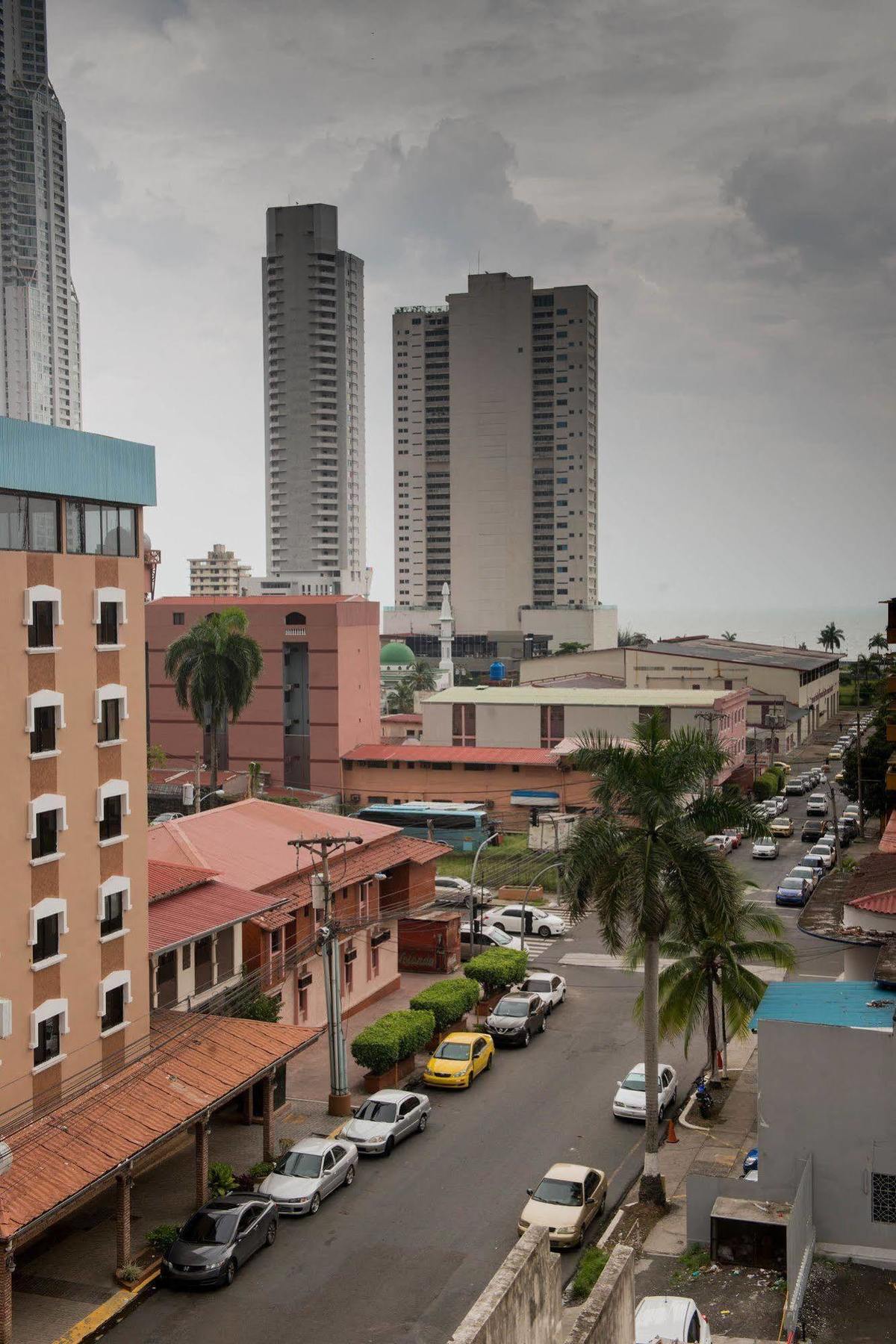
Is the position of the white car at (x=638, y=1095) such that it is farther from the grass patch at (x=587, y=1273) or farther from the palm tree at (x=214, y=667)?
the palm tree at (x=214, y=667)

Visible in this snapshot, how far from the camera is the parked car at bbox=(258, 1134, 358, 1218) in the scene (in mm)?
29547

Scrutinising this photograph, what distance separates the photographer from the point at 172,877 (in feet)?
125

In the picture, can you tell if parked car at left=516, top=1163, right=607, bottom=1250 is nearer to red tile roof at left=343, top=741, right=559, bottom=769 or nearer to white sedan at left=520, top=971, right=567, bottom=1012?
white sedan at left=520, top=971, right=567, bottom=1012

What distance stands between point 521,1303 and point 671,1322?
9.18m

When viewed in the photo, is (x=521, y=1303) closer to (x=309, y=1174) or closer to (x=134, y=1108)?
(x=134, y=1108)

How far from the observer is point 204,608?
309 ft

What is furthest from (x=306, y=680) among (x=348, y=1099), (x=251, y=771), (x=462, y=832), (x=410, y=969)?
(x=348, y=1099)

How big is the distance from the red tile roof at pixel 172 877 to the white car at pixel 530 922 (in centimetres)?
2278

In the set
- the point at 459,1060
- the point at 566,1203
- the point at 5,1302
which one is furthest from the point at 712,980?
the point at 5,1302

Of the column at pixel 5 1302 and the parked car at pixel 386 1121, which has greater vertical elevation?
the column at pixel 5 1302

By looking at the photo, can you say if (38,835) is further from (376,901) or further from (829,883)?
(829,883)

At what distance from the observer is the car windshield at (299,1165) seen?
100.0 feet

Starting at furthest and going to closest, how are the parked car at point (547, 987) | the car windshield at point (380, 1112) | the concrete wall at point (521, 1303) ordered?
the parked car at point (547, 987) → the car windshield at point (380, 1112) → the concrete wall at point (521, 1303)

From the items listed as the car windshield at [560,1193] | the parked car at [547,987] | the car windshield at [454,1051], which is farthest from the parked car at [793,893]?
the car windshield at [560,1193]
